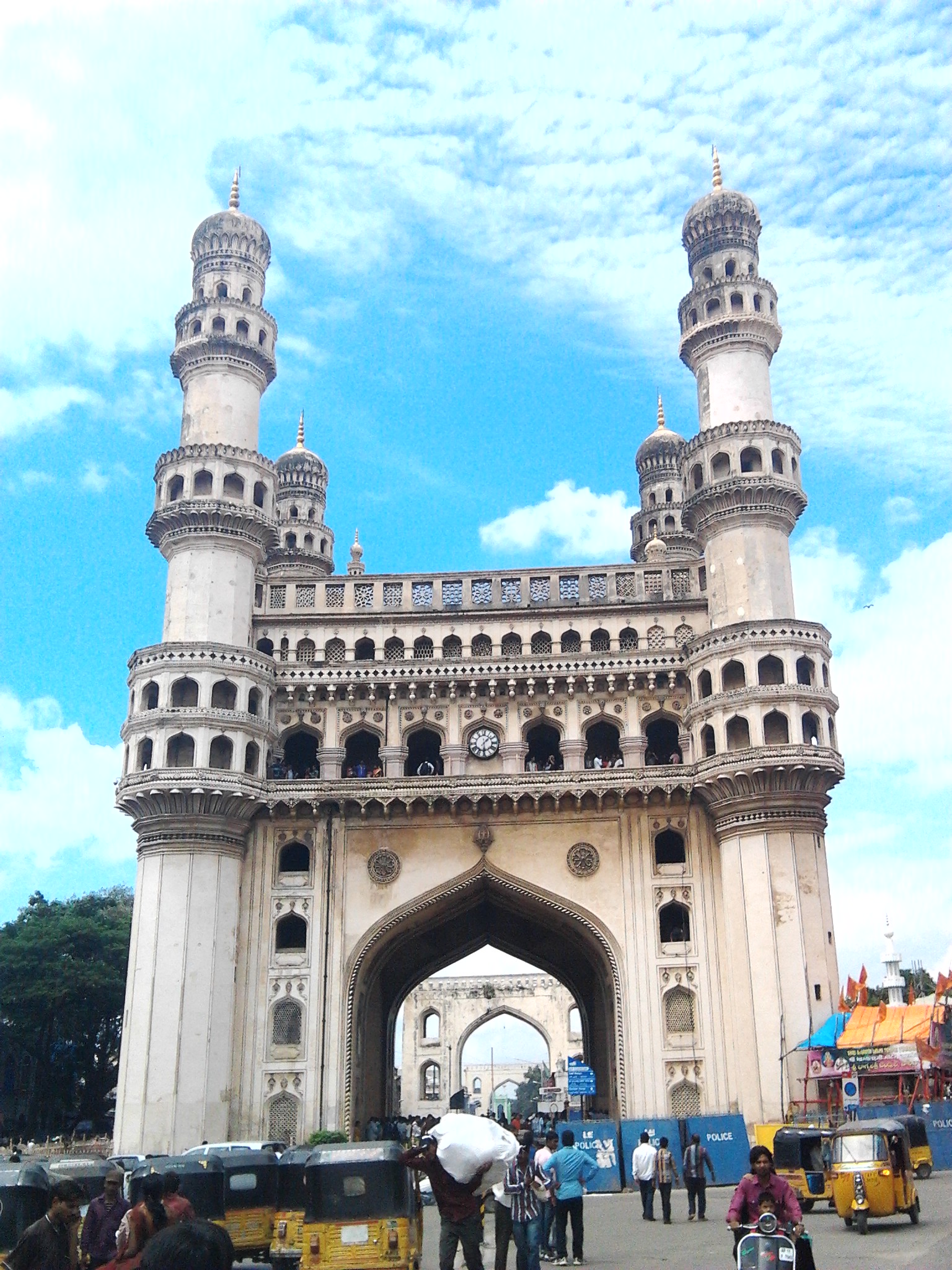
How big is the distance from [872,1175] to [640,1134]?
9491 mm

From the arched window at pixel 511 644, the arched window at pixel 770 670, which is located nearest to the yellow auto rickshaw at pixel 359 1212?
the arched window at pixel 770 670

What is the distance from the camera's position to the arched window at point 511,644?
3691 centimetres

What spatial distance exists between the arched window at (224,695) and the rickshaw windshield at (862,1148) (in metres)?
21.1

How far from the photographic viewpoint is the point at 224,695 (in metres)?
35.3

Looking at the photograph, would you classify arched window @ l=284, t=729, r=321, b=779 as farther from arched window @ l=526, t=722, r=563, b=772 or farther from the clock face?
arched window @ l=526, t=722, r=563, b=772

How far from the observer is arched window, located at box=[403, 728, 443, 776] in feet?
124

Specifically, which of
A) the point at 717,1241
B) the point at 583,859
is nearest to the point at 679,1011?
the point at 583,859

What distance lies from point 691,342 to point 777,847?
53.4 ft

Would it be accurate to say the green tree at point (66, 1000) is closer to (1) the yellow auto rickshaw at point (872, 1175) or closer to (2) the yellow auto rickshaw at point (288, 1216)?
(2) the yellow auto rickshaw at point (288, 1216)

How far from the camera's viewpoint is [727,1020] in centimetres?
3300

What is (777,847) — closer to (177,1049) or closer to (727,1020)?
(727,1020)

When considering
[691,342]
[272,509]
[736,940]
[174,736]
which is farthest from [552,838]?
[691,342]

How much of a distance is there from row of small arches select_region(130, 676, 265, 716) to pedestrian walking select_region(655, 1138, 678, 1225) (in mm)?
17722

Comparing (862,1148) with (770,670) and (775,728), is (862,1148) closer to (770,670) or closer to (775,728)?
(775,728)
